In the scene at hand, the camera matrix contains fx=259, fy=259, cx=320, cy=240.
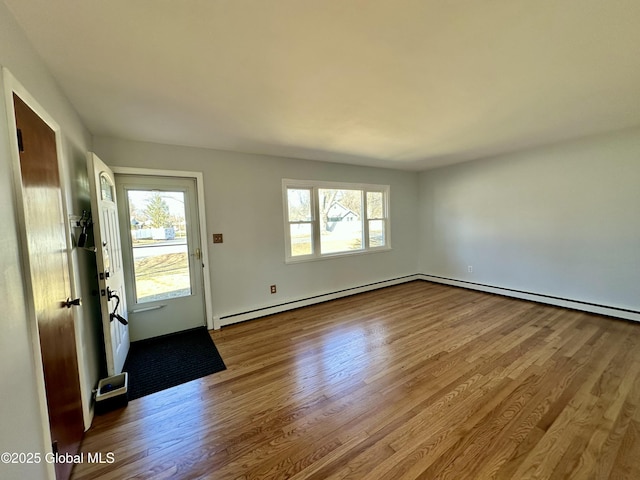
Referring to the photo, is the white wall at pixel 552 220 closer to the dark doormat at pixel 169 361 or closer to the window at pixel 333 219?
the window at pixel 333 219

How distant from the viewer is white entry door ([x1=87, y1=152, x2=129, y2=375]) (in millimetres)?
2074

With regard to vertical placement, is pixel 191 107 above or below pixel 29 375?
above

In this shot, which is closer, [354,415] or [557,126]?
[354,415]

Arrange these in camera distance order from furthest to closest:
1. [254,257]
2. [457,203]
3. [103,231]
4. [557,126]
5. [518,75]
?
[457,203] < [254,257] < [557,126] < [103,231] < [518,75]

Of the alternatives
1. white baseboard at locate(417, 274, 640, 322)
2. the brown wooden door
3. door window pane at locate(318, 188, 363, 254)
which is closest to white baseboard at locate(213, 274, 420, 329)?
door window pane at locate(318, 188, 363, 254)

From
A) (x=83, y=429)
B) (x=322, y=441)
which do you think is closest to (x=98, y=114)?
(x=83, y=429)

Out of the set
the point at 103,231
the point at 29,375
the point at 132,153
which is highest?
the point at 132,153

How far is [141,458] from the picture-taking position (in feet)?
5.24

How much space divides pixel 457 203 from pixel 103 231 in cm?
537

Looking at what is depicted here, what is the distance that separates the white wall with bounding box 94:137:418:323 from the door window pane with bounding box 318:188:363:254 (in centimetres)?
24

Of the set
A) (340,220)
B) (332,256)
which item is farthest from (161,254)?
(340,220)

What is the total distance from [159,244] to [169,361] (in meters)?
1.37

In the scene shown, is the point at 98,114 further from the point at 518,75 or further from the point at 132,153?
the point at 518,75

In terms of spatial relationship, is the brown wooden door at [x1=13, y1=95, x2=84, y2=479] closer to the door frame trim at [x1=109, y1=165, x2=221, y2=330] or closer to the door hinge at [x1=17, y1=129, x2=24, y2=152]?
the door hinge at [x1=17, y1=129, x2=24, y2=152]
